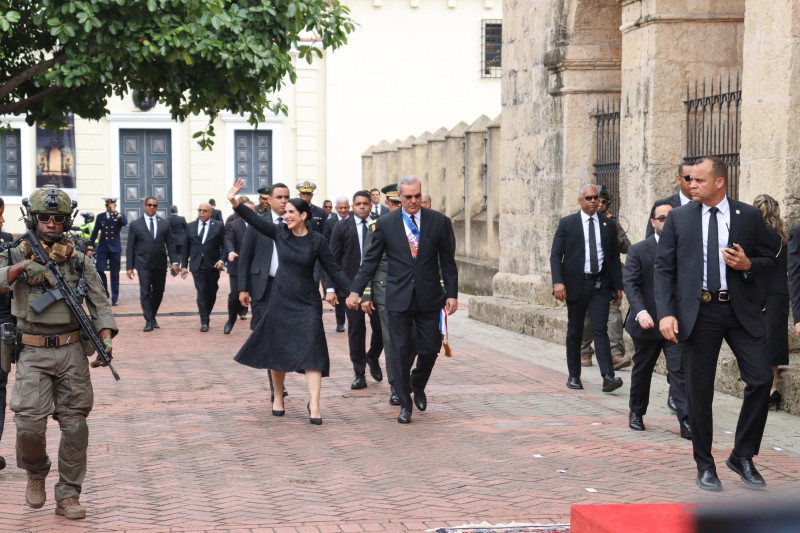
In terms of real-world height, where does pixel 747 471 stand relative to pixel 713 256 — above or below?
below

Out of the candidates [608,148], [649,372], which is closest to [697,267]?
[649,372]

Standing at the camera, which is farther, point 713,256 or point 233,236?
point 233,236

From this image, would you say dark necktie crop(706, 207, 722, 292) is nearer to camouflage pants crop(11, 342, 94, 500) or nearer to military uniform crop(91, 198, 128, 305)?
camouflage pants crop(11, 342, 94, 500)

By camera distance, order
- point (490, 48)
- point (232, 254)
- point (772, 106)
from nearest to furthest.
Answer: point (772, 106), point (232, 254), point (490, 48)

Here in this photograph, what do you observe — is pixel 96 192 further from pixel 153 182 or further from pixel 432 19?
pixel 432 19

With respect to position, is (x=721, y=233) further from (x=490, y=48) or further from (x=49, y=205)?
(x=490, y=48)

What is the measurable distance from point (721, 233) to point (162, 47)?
9.56 m

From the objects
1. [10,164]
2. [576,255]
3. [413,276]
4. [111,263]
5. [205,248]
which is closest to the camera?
[413,276]

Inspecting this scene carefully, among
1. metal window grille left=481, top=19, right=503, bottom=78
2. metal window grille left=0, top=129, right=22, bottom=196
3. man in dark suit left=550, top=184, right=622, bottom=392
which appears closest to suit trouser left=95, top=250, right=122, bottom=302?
man in dark suit left=550, top=184, right=622, bottom=392

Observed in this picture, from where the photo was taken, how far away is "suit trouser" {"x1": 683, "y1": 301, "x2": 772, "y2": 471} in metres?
6.44

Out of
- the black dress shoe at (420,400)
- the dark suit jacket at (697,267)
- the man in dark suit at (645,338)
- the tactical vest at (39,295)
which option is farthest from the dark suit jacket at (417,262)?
the tactical vest at (39,295)

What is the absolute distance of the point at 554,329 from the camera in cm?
1380

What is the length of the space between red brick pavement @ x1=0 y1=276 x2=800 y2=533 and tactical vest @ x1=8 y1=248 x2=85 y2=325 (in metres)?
1.05

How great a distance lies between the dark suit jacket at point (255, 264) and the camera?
10.3 meters
